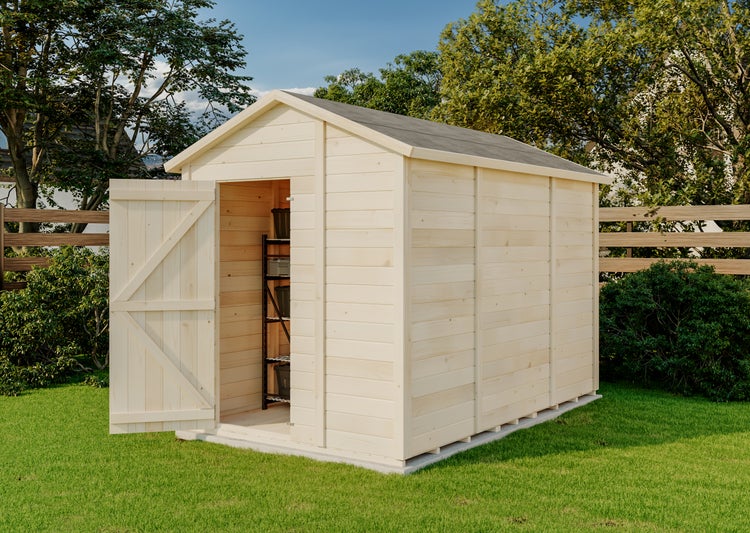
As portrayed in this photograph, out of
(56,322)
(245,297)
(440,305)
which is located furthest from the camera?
(56,322)

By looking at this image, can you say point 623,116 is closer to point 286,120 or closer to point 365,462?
point 286,120

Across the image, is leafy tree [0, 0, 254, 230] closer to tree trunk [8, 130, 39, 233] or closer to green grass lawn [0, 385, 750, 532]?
tree trunk [8, 130, 39, 233]

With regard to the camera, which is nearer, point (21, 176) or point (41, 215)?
point (41, 215)

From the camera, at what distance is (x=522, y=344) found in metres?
7.92

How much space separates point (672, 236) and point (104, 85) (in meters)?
13.3

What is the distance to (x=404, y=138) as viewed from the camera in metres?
6.50

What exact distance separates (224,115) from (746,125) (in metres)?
12.5

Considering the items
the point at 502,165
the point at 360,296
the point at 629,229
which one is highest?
the point at 502,165

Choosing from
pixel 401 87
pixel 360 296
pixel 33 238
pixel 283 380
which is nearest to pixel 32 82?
pixel 33 238

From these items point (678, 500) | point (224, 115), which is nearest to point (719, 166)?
point (678, 500)

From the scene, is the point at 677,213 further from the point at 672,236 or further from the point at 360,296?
the point at 360,296

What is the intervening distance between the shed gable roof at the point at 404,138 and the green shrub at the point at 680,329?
7.92 ft

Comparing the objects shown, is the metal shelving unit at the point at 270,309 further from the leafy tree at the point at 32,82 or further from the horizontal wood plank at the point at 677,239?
the leafy tree at the point at 32,82

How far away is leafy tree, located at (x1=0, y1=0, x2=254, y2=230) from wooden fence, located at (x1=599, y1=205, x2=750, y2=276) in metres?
10.6
